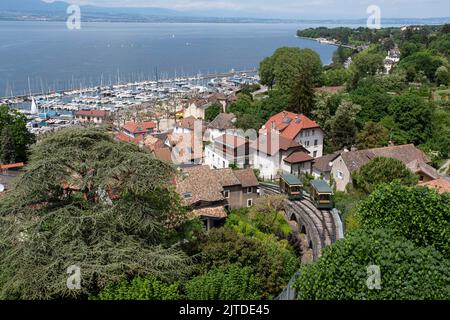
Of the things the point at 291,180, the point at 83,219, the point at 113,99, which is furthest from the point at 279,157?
the point at 113,99

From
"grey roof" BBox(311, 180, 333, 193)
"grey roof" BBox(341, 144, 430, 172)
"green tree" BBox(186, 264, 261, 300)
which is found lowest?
"grey roof" BBox(311, 180, 333, 193)

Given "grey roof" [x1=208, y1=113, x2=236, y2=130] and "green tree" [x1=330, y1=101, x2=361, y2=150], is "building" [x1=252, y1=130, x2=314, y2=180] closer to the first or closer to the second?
"green tree" [x1=330, y1=101, x2=361, y2=150]

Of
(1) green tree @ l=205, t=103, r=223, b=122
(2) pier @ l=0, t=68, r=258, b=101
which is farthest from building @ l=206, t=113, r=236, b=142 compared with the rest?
(2) pier @ l=0, t=68, r=258, b=101

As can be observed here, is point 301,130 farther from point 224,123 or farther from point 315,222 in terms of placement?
point 315,222

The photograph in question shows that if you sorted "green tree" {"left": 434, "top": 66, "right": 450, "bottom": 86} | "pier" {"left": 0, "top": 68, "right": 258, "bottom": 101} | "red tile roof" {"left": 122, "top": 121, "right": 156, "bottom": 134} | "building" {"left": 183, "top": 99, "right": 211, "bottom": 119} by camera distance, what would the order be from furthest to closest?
1. "pier" {"left": 0, "top": 68, "right": 258, "bottom": 101}
2. "building" {"left": 183, "top": 99, "right": 211, "bottom": 119}
3. "green tree" {"left": 434, "top": 66, "right": 450, "bottom": 86}
4. "red tile roof" {"left": 122, "top": 121, "right": 156, "bottom": 134}

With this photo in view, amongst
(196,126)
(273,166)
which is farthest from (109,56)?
(273,166)

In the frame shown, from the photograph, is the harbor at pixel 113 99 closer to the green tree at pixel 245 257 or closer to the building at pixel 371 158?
the building at pixel 371 158

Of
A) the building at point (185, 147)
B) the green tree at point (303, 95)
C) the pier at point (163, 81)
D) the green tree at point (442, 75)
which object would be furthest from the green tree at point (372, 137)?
the pier at point (163, 81)
